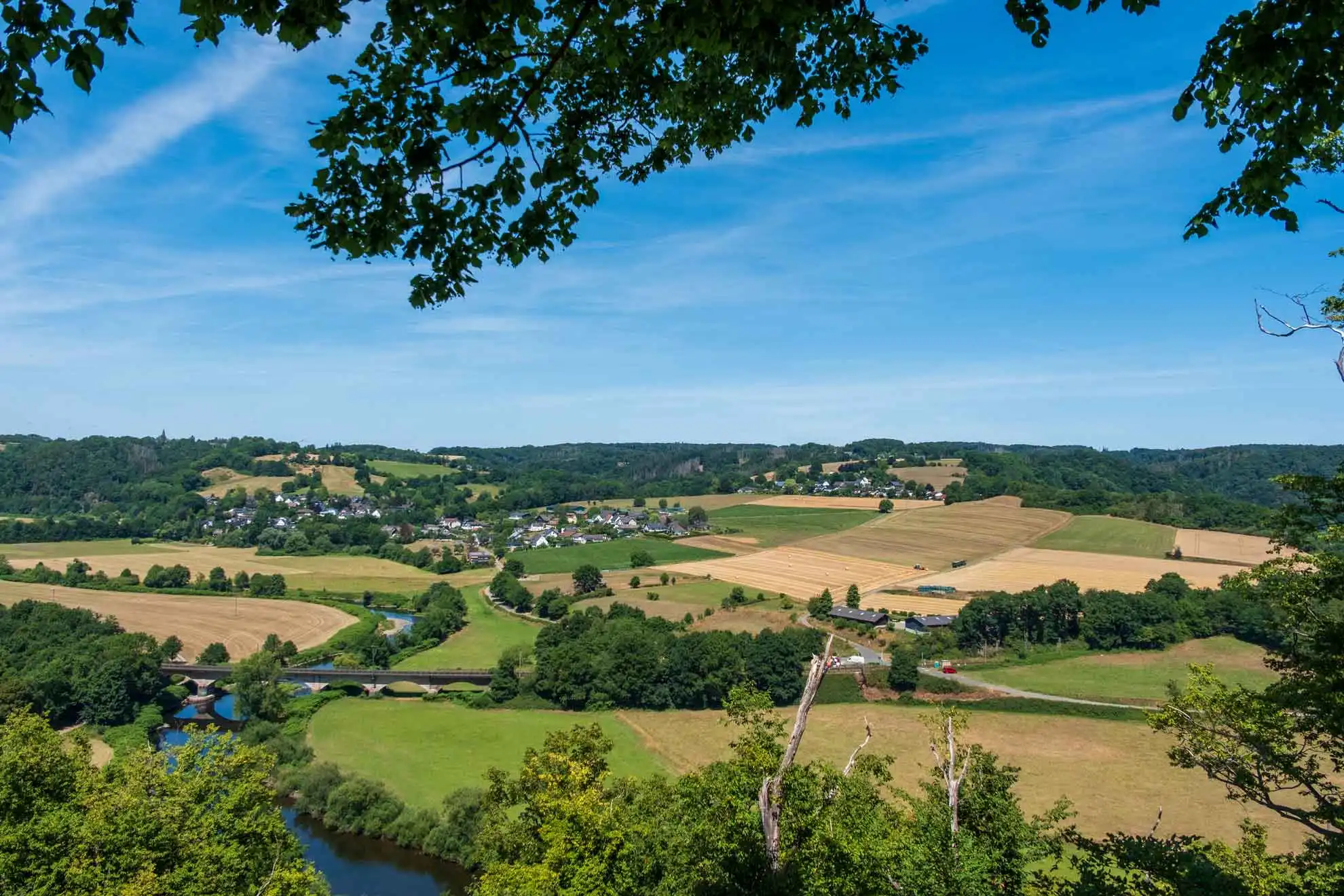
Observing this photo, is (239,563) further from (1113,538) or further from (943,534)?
(1113,538)

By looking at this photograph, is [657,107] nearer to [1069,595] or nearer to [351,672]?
[351,672]

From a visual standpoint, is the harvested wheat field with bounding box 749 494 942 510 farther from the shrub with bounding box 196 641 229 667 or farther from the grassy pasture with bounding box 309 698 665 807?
the shrub with bounding box 196 641 229 667

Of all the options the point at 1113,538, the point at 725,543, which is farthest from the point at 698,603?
the point at 1113,538

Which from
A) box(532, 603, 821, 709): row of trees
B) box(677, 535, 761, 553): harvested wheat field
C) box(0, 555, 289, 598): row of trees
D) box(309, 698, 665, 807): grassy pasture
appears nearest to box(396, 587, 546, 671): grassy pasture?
box(309, 698, 665, 807): grassy pasture

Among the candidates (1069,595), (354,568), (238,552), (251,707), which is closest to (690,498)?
(354,568)

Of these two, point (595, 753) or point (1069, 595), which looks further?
point (1069, 595)
